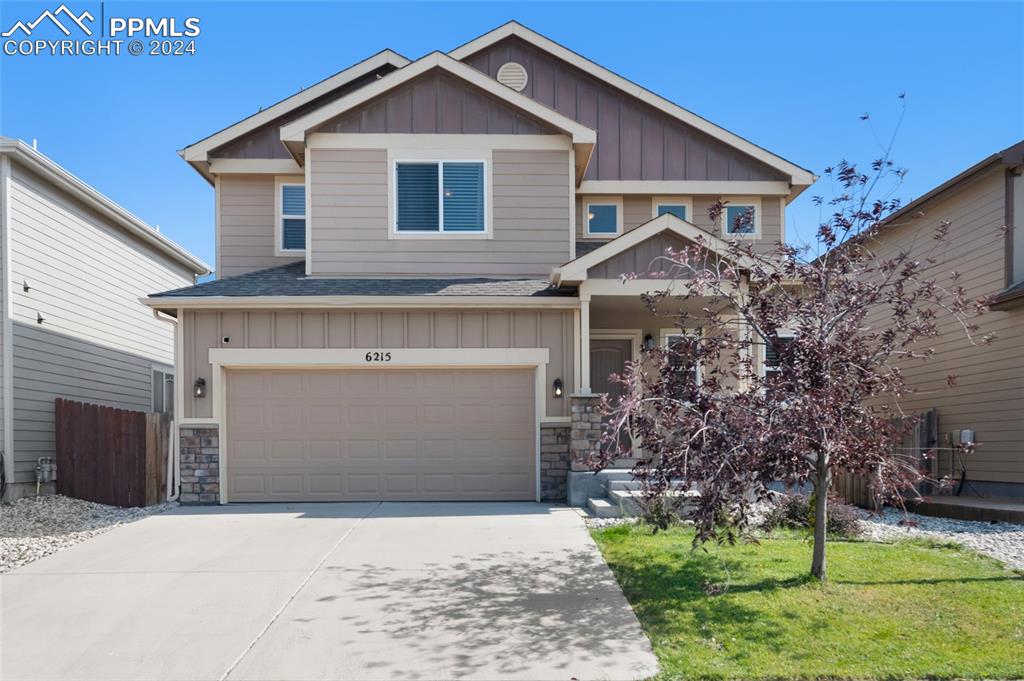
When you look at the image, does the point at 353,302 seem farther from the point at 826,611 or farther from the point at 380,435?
the point at 826,611

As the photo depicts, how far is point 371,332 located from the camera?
453 inches

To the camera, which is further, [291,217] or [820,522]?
[291,217]

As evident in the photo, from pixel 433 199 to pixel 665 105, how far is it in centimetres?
479

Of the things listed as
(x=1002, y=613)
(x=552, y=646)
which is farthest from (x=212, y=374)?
(x=1002, y=613)

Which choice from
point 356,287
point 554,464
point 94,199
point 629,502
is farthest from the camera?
point 94,199

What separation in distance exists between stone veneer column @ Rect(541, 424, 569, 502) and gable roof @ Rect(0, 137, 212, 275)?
29.3ft

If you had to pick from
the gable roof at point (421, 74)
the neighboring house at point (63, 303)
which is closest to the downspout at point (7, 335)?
the neighboring house at point (63, 303)

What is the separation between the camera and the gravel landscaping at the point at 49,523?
→ 27.7 ft

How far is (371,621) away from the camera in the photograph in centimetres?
594

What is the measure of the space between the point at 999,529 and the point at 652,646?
Answer: 6.35m

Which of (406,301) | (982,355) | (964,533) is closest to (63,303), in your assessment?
(406,301)

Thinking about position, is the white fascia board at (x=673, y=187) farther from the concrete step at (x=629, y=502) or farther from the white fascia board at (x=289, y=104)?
the concrete step at (x=629, y=502)

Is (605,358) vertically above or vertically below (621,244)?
below

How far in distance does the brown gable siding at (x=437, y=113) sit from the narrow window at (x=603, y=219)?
226cm
